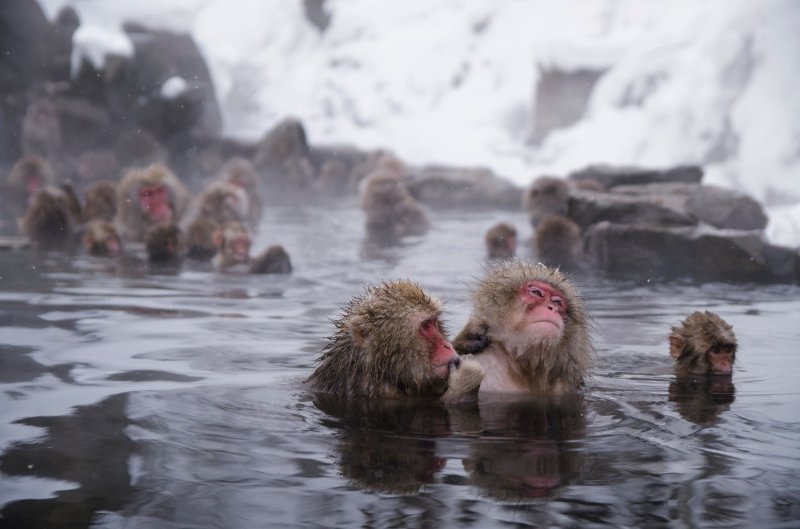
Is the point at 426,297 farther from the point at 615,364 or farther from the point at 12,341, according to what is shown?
the point at 12,341

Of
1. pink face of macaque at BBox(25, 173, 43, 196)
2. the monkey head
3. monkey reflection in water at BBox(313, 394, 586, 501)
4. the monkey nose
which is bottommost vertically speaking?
monkey reflection in water at BBox(313, 394, 586, 501)

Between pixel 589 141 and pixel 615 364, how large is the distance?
49.3 feet

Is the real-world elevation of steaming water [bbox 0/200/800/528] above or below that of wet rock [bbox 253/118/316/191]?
below

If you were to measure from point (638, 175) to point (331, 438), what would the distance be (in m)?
10.1

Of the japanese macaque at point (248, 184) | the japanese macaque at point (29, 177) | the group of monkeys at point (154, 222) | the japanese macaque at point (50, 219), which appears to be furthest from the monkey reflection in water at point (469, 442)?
the japanese macaque at point (29, 177)

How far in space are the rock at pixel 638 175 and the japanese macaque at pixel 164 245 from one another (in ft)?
20.2

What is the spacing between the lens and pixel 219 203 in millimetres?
10500

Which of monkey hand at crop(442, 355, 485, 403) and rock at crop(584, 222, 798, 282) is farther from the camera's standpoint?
rock at crop(584, 222, 798, 282)

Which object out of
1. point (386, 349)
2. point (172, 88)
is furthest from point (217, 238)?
point (172, 88)

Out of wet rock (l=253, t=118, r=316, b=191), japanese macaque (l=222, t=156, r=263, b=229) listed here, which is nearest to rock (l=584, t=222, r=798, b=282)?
japanese macaque (l=222, t=156, r=263, b=229)

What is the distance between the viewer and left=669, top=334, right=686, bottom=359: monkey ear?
4.46m

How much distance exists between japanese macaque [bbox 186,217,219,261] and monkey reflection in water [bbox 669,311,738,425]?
522 cm

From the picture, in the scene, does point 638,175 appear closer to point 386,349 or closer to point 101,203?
point 101,203

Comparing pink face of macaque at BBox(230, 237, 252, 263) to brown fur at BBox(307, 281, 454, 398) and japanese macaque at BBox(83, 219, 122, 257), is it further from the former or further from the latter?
brown fur at BBox(307, 281, 454, 398)
